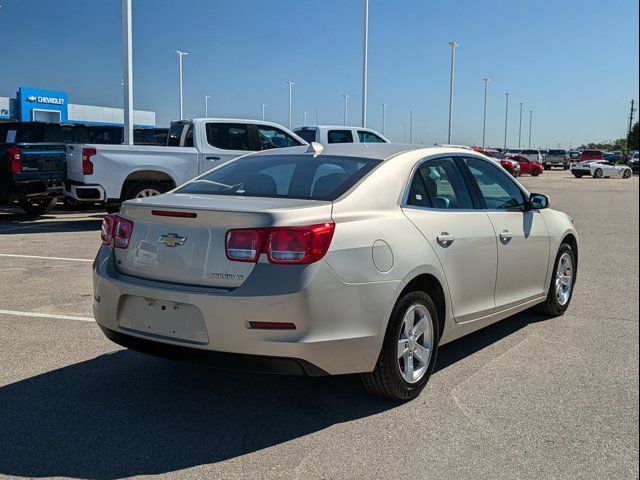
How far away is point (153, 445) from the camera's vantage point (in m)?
3.65

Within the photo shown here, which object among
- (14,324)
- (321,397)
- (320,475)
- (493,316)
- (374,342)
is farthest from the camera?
(14,324)

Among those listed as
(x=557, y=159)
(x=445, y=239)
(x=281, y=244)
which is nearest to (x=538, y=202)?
(x=445, y=239)

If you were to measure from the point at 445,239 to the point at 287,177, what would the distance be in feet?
3.72

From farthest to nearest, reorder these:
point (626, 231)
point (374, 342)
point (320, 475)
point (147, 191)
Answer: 1. point (626, 231)
2. point (147, 191)
3. point (374, 342)
4. point (320, 475)

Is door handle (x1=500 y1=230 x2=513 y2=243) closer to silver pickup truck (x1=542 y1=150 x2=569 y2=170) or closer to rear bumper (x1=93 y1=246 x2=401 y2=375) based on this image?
rear bumper (x1=93 y1=246 x2=401 y2=375)

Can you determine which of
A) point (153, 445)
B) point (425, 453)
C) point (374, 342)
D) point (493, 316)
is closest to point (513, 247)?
point (493, 316)

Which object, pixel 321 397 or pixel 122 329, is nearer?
pixel 122 329

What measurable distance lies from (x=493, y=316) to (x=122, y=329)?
2.70m

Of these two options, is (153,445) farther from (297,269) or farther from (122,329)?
(297,269)

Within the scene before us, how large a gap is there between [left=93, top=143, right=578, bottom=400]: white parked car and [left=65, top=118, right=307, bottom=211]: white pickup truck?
8049mm

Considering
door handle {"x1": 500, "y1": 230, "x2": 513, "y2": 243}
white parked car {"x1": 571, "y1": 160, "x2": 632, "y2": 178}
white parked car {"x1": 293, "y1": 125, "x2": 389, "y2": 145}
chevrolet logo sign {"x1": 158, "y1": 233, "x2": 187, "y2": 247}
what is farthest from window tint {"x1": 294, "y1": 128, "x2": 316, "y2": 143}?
white parked car {"x1": 571, "y1": 160, "x2": 632, "y2": 178}

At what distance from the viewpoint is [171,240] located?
3.98 metres

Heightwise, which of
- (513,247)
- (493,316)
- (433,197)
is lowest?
(493,316)

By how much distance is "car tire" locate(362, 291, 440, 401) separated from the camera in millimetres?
4113
